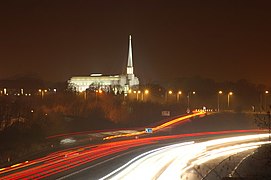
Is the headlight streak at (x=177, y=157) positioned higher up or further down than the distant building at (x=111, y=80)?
further down

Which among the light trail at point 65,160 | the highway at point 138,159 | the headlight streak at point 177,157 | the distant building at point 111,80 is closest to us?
the light trail at point 65,160

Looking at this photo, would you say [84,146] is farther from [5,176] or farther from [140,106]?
[140,106]

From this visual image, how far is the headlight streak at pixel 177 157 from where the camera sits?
23.3 metres

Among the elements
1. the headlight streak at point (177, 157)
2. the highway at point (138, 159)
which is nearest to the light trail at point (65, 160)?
the highway at point (138, 159)

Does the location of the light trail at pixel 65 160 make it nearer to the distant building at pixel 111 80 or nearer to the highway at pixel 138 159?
the highway at pixel 138 159

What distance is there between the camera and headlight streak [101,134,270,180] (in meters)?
23.3

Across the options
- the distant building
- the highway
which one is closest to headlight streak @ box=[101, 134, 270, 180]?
the highway

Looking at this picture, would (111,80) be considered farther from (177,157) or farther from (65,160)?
(65,160)

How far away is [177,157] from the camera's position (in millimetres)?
29078

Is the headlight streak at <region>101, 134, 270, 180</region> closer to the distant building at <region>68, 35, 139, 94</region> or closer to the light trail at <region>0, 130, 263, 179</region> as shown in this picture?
the light trail at <region>0, 130, 263, 179</region>

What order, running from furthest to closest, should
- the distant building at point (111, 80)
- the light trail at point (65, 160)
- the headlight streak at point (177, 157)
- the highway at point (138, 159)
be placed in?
1. the distant building at point (111, 80)
2. the highway at point (138, 159)
3. the headlight streak at point (177, 157)
4. the light trail at point (65, 160)

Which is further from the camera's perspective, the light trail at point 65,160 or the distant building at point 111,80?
the distant building at point 111,80

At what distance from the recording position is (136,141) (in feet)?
121

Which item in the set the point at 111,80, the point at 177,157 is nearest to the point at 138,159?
the point at 177,157
